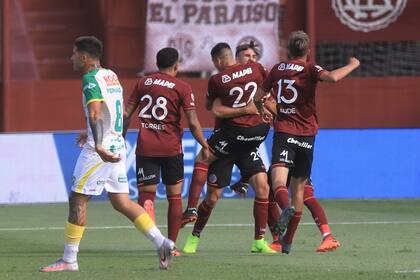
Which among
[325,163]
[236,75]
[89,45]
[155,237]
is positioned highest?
[89,45]

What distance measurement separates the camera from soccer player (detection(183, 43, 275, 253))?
12453mm

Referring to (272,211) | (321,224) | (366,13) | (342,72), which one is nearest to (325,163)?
(366,13)

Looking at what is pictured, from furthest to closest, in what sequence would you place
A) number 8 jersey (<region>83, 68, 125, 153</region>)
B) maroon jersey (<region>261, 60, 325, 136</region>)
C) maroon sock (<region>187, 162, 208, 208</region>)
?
maroon sock (<region>187, 162, 208, 208</region>), maroon jersey (<region>261, 60, 325, 136</region>), number 8 jersey (<region>83, 68, 125, 153</region>)

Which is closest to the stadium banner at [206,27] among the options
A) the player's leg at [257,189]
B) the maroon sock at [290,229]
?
the player's leg at [257,189]

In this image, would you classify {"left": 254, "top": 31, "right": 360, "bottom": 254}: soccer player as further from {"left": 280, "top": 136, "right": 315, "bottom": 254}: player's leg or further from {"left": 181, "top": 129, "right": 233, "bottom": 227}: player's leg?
{"left": 181, "top": 129, "right": 233, "bottom": 227}: player's leg

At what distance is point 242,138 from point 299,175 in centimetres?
73

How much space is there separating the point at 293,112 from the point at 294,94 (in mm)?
186

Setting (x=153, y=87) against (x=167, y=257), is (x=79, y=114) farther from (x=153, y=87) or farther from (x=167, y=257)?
(x=167, y=257)

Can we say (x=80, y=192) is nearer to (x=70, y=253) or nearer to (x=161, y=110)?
(x=70, y=253)

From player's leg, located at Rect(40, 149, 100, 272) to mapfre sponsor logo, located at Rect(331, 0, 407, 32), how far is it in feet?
47.8

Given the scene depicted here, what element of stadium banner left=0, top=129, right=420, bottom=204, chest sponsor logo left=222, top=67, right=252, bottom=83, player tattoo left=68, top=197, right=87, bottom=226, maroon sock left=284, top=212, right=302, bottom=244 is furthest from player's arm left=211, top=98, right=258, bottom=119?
stadium banner left=0, top=129, right=420, bottom=204

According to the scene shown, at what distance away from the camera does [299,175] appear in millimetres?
12219

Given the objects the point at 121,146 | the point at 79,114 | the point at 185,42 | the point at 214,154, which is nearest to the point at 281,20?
the point at 185,42

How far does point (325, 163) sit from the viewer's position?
20031 millimetres
